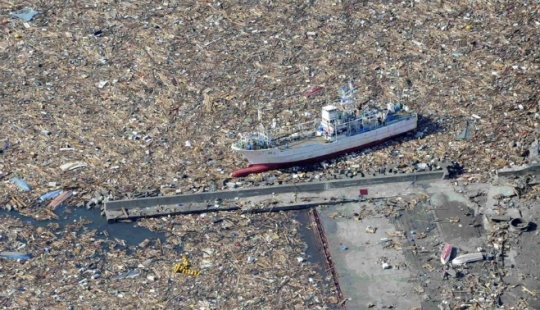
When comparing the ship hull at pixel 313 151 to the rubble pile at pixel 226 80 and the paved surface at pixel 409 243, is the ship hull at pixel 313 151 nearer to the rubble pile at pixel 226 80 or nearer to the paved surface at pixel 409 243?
the rubble pile at pixel 226 80

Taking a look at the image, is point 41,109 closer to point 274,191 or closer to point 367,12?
point 274,191

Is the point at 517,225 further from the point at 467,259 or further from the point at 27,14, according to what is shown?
the point at 27,14

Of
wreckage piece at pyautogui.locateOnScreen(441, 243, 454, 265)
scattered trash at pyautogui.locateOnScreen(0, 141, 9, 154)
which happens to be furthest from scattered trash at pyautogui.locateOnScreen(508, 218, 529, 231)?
scattered trash at pyautogui.locateOnScreen(0, 141, 9, 154)

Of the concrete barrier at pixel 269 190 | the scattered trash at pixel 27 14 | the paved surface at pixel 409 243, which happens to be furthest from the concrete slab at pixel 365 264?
the scattered trash at pixel 27 14

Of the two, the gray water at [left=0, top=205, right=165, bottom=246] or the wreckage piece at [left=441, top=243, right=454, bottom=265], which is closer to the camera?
the wreckage piece at [left=441, top=243, right=454, bottom=265]

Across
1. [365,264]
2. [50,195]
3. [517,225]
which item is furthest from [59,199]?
[517,225]

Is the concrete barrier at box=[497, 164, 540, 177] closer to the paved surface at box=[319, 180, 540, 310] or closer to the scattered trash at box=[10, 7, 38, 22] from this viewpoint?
the paved surface at box=[319, 180, 540, 310]
